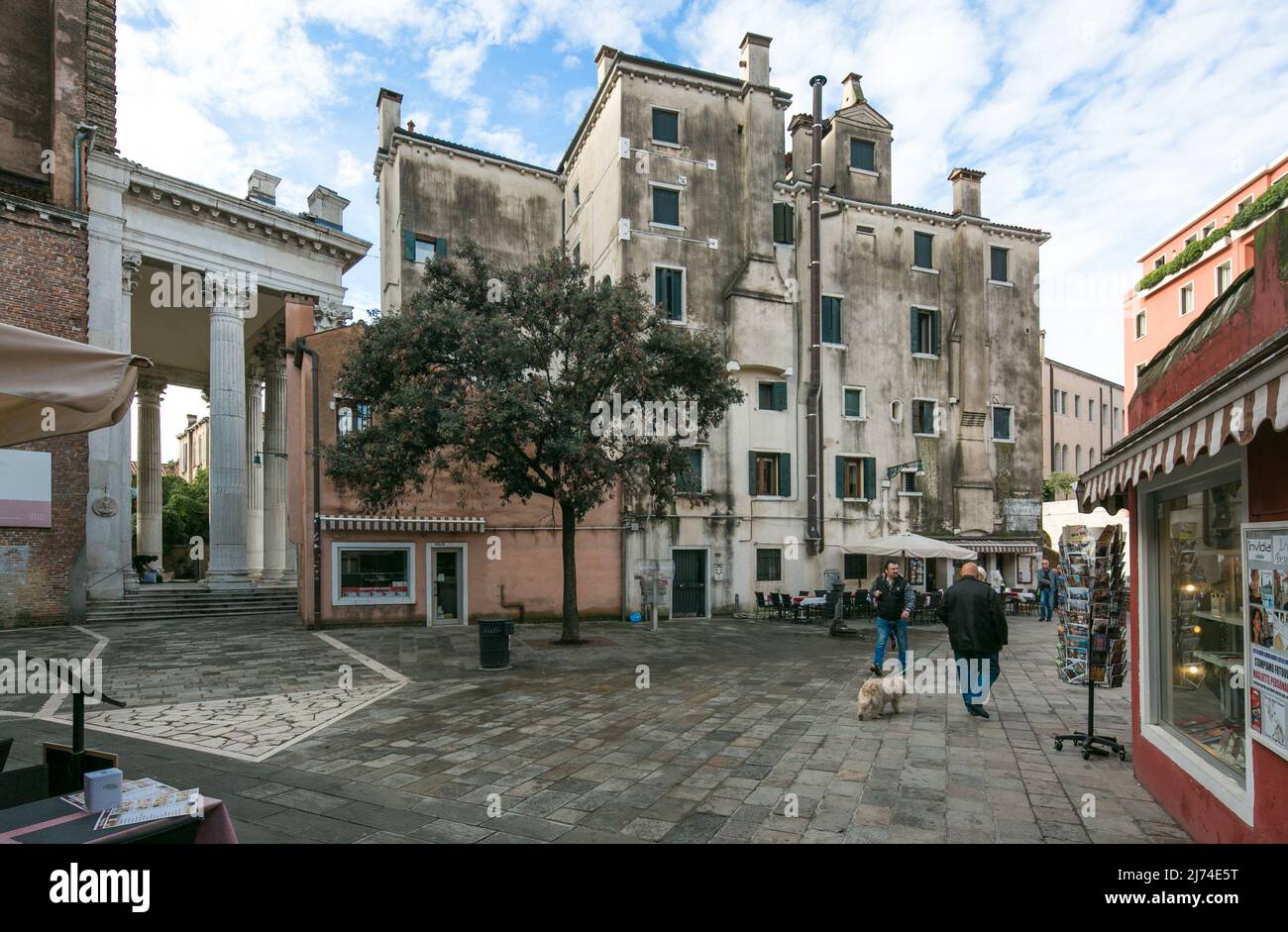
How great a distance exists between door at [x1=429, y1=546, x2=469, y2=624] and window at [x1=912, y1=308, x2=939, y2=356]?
59.9 ft

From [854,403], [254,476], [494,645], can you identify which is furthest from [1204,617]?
[254,476]

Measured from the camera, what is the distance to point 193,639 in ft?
52.4

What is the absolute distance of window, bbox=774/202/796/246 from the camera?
25438mm

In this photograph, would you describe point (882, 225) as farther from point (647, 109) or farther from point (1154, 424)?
point (1154, 424)

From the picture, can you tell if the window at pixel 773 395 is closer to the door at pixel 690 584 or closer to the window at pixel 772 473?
the window at pixel 772 473

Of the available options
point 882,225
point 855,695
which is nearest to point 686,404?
point 855,695

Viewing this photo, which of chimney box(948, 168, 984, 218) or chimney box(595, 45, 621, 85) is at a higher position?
chimney box(595, 45, 621, 85)

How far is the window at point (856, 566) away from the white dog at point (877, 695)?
55.1ft

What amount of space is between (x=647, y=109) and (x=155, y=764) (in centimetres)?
2238

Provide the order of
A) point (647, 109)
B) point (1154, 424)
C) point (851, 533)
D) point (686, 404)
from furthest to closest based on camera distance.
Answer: point (851, 533), point (647, 109), point (686, 404), point (1154, 424)

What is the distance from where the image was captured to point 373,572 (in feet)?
61.1

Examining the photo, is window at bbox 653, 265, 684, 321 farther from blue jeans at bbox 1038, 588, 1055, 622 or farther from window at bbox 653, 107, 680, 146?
blue jeans at bbox 1038, 588, 1055, 622

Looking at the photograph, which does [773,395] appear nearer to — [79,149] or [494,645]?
[494,645]

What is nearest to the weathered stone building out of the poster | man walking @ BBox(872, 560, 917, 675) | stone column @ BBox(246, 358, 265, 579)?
stone column @ BBox(246, 358, 265, 579)
